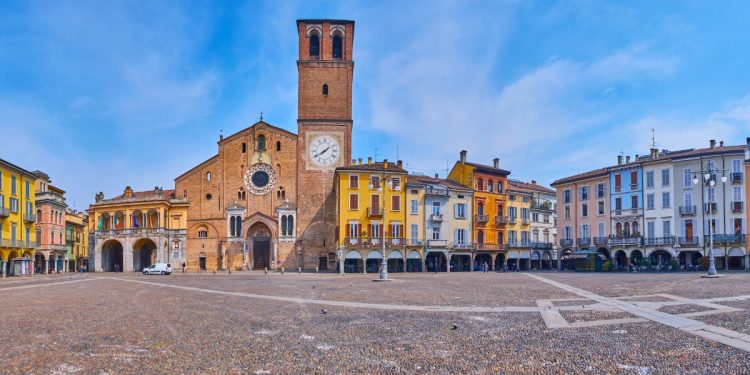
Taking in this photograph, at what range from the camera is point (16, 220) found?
2042 inches

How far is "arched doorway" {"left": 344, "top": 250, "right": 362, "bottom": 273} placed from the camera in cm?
5522

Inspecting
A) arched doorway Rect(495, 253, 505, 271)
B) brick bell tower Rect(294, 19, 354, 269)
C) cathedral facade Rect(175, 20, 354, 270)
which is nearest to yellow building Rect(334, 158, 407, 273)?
brick bell tower Rect(294, 19, 354, 269)

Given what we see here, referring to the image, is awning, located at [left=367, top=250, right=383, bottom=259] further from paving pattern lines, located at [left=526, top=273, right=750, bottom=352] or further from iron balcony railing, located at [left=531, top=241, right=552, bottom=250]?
paving pattern lines, located at [left=526, top=273, right=750, bottom=352]

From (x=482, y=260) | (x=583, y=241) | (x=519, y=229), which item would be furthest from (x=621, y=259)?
(x=482, y=260)

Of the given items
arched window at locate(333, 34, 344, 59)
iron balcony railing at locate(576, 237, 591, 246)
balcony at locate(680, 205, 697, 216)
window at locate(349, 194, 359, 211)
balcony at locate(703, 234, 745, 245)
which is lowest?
iron balcony railing at locate(576, 237, 591, 246)

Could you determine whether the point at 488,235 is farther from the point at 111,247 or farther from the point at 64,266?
the point at 64,266

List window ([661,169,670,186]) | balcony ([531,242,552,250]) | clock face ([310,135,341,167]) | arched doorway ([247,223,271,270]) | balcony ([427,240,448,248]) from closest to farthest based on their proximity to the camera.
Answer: window ([661,169,670,186]), balcony ([427,240,448,248]), arched doorway ([247,223,271,270]), clock face ([310,135,341,167]), balcony ([531,242,552,250])

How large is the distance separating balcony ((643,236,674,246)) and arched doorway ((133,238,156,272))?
5118 centimetres

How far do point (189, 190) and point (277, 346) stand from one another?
5698 cm

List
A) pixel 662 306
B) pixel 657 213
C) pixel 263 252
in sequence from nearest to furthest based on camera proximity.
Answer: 1. pixel 662 306
2. pixel 657 213
3. pixel 263 252

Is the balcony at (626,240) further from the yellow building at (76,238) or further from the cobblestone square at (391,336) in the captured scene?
the yellow building at (76,238)

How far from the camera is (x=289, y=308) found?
1717cm

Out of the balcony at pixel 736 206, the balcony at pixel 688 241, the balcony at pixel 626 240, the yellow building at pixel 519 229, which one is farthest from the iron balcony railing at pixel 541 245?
the balcony at pixel 736 206

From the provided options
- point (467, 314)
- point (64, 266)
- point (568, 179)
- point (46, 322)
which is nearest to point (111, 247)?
point (64, 266)
